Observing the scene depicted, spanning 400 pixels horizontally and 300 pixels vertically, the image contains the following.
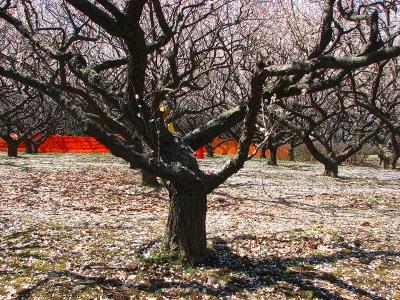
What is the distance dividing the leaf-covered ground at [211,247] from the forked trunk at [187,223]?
0.60 feet

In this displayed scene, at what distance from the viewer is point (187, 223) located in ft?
17.9

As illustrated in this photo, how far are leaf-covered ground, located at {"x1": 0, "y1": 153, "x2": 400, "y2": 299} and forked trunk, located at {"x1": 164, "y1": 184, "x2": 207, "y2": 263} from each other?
184 mm

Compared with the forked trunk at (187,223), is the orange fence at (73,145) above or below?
above

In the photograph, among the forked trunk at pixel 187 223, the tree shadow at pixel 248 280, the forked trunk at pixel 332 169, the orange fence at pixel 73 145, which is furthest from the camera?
the orange fence at pixel 73 145

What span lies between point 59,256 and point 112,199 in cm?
529

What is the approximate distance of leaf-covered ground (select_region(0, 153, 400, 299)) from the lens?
492 cm

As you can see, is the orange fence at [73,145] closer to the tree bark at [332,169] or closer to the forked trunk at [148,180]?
the tree bark at [332,169]

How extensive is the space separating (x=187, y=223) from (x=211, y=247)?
1.06m

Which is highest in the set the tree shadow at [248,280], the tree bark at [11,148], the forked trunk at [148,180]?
the tree bark at [11,148]

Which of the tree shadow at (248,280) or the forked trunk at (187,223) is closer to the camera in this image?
the tree shadow at (248,280)

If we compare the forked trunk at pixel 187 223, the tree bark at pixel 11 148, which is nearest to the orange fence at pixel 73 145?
the tree bark at pixel 11 148

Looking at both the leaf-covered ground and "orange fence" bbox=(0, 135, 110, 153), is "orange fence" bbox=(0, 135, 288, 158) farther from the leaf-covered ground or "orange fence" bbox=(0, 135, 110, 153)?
the leaf-covered ground

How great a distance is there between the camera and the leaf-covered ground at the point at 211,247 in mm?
4918

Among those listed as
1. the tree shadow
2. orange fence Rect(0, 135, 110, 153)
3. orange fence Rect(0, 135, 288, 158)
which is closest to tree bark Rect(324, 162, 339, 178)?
the tree shadow
